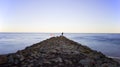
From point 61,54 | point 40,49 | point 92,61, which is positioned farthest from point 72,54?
point 40,49

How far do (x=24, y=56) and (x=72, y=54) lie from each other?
3.43 metres

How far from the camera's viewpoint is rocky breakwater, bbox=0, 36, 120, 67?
1163 cm

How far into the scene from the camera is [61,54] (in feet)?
42.9

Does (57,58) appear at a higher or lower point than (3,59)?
higher

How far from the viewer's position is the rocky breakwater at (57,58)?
458 inches

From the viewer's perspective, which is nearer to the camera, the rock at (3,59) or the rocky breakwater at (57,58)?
the rocky breakwater at (57,58)

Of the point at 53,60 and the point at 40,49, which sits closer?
the point at 53,60

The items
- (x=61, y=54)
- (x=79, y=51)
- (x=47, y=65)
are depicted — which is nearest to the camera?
(x=47, y=65)

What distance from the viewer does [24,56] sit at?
41.0 ft

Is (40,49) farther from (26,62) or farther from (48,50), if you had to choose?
(26,62)

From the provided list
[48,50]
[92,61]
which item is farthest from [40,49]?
[92,61]

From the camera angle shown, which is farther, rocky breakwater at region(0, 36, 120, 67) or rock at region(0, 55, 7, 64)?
rock at region(0, 55, 7, 64)

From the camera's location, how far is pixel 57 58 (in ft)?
40.1

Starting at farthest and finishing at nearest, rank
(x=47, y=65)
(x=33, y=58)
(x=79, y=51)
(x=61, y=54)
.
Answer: (x=79, y=51)
(x=61, y=54)
(x=33, y=58)
(x=47, y=65)
